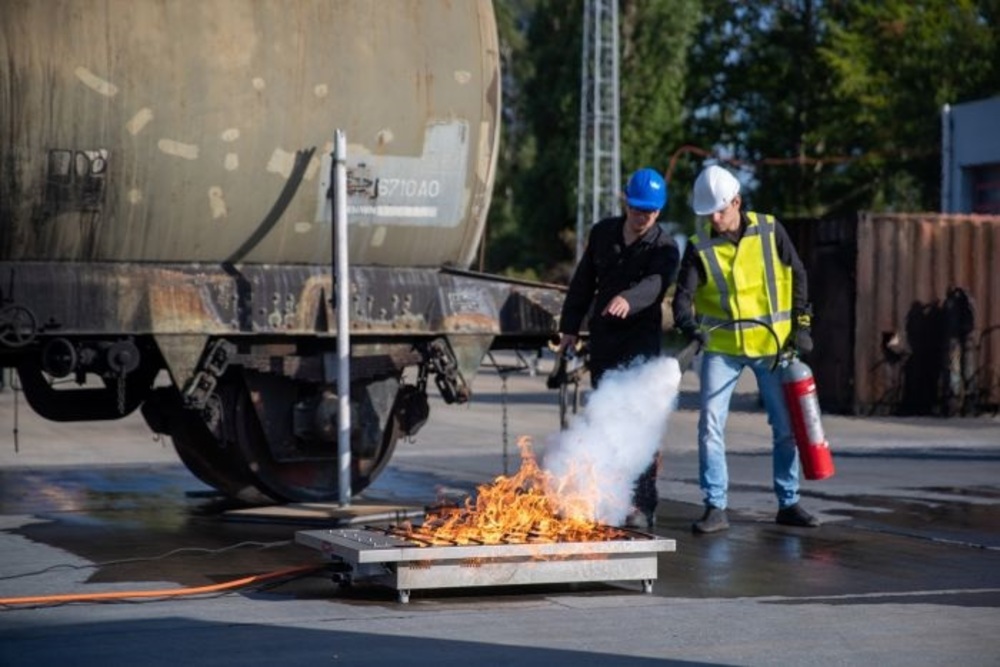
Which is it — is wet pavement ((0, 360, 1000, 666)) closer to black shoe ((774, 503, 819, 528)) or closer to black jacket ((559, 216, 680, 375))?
black shoe ((774, 503, 819, 528))

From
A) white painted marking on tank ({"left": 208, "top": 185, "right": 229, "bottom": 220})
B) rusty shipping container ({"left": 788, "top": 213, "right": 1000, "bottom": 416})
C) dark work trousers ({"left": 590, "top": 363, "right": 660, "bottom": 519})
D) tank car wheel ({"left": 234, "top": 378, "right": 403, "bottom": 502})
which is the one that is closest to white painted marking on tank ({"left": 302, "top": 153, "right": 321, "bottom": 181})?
white painted marking on tank ({"left": 208, "top": 185, "right": 229, "bottom": 220})

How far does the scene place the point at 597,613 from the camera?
798 centimetres

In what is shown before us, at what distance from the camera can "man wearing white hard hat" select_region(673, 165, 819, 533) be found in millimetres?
10852

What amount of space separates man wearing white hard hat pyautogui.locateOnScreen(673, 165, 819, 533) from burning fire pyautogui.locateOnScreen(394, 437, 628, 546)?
1.87 metres

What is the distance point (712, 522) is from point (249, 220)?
3229 mm

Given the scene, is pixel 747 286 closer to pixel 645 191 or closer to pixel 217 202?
pixel 645 191

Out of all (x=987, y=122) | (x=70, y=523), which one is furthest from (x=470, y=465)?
(x=987, y=122)

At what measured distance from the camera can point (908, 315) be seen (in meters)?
22.8

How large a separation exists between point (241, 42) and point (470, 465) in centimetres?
555

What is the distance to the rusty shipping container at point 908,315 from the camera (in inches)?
887

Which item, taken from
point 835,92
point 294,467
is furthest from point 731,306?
point 835,92

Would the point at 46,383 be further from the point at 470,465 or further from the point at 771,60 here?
the point at 771,60

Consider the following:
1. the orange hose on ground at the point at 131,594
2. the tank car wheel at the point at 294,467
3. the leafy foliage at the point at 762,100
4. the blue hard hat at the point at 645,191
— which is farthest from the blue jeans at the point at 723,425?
the leafy foliage at the point at 762,100

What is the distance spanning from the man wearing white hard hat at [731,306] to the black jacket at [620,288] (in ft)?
0.54
